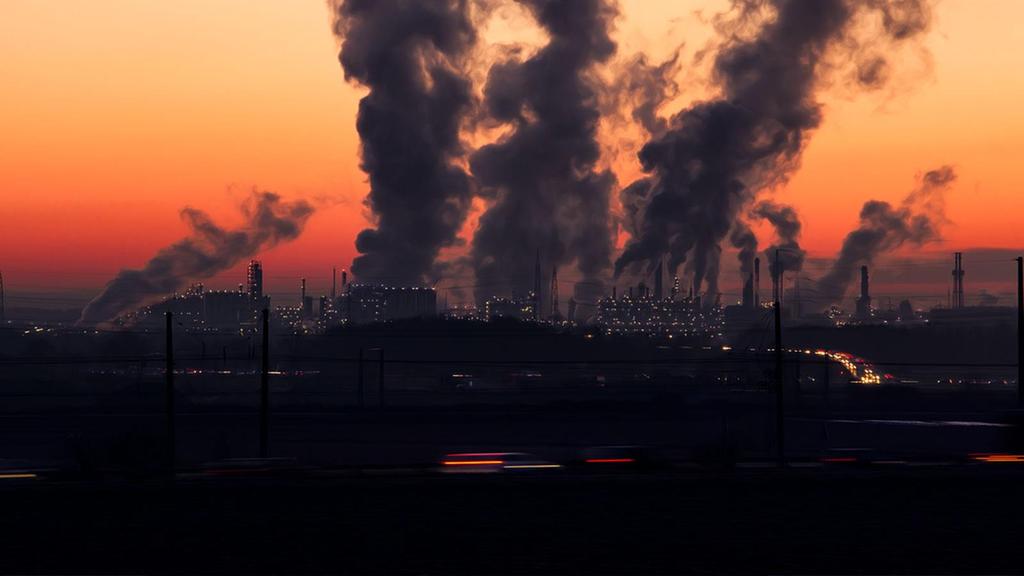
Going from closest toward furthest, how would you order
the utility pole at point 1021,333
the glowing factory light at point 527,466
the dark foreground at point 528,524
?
the dark foreground at point 528,524 < the glowing factory light at point 527,466 < the utility pole at point 1021,333

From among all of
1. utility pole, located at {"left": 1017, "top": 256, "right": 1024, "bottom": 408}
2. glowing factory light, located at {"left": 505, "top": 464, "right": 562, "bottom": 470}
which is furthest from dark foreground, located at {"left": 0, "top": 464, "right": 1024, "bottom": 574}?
utility pole, located at {"left": 1017, "top": 256, "right": 1024, "bottom": 408}

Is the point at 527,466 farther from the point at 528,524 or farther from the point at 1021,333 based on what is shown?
the point at 1021,333

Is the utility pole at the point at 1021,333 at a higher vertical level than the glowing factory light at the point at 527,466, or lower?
higher

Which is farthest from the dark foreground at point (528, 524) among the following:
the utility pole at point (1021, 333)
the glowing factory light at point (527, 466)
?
the utility pole at point (1021, 333)

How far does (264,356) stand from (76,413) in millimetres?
26745

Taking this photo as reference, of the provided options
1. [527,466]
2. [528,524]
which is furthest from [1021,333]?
[528,524]

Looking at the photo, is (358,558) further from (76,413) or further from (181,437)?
(76,413)

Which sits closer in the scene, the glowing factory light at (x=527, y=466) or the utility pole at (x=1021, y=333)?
the glowing factory light at (x=527, y=466)

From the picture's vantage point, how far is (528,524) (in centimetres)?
1606

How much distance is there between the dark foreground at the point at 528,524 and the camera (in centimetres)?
1310

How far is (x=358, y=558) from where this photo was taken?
44.2ft

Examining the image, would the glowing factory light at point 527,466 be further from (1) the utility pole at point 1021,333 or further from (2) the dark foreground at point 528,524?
(1) the utility pole at point 1021,333

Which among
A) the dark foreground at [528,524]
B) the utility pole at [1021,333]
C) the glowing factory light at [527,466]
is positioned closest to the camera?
the dark foreground at [528,524]

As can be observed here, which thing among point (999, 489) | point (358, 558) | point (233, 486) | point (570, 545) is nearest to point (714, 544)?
point (570, 545)
